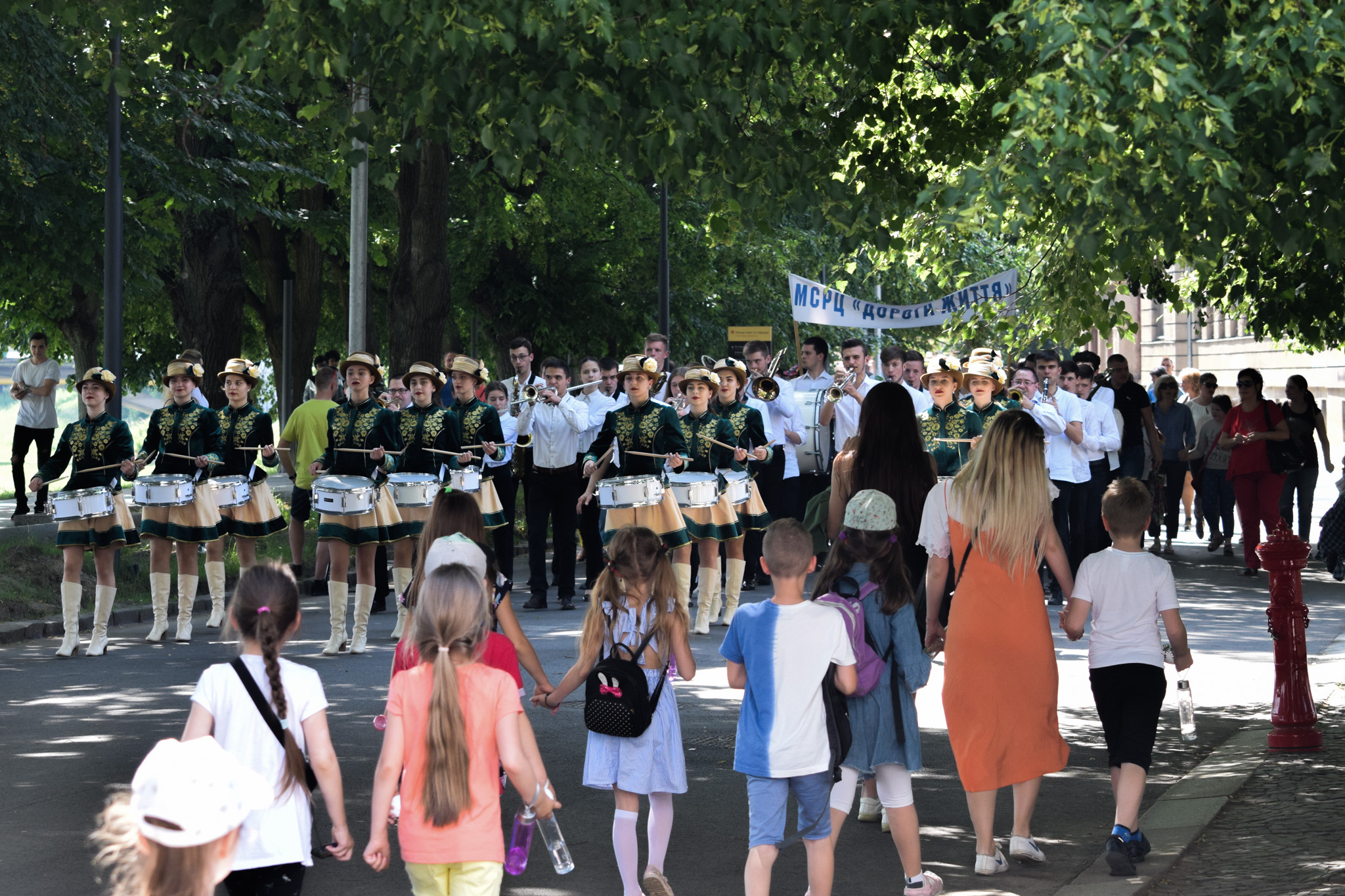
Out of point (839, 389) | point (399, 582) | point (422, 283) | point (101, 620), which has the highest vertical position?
point (422, 283)

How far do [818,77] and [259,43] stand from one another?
632 cm

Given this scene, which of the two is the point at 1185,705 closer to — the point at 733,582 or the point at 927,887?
the point at 927,887

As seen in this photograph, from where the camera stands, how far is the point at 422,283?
18.7 metres

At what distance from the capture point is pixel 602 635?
596 centimetres

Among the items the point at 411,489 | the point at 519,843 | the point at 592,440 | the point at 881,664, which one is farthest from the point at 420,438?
the point at 519,843

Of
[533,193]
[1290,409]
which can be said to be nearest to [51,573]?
[1290,409]

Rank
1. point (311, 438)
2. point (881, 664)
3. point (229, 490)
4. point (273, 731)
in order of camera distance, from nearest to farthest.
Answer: point (273, 731), point (881, 664), point (229, 490), point (311, 438)

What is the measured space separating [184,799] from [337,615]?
31.0 feet

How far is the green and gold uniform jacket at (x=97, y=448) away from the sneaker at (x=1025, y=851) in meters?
7.66

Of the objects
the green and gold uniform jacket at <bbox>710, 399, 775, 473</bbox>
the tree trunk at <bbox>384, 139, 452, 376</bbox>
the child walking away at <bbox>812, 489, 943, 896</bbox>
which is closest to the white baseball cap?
the child walking away at <bbox>812, 489, 943, 896</bbox>

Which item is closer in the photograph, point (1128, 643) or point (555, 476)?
point (1128, 643)

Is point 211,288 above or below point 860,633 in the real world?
above

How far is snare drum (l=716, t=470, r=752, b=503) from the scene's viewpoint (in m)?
13.1

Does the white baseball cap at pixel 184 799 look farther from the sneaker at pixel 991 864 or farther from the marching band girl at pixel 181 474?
the marching band girl at pixel 181 474
